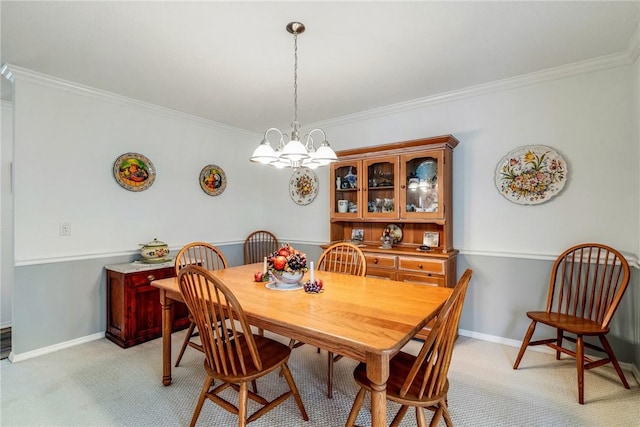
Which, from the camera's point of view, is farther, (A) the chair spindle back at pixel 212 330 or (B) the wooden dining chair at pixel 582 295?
(B) the wooden dining chair at pixel 582 295

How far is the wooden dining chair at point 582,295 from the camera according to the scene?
2107mm

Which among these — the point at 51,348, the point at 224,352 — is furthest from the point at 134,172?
the point at 224,352

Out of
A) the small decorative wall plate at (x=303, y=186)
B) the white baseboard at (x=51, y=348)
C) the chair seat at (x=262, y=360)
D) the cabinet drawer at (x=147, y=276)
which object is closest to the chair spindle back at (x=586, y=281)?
the chair seat at (x=262, y=360)

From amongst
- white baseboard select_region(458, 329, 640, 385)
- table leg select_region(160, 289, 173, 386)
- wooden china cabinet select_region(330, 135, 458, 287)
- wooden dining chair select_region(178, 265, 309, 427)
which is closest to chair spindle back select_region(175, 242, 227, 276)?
table leg select_region(160, 289, 173, 386)

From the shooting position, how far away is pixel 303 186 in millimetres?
4168

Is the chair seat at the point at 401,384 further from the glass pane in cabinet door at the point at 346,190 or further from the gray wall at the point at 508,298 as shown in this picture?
the glass pane in cabinet door at the point at 346,190

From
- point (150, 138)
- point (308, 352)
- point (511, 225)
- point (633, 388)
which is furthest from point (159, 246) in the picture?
point (633, 388)

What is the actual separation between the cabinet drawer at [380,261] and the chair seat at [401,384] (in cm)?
138

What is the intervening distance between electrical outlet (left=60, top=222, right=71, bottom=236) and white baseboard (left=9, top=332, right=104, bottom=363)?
0.96 meters

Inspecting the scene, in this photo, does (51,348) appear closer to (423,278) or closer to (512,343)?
(423,278)

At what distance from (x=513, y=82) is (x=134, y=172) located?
146 inches

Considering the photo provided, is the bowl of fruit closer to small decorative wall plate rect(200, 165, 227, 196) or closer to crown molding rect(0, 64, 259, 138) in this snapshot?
small decorative wall plate rect(200, 165, 227, 196)

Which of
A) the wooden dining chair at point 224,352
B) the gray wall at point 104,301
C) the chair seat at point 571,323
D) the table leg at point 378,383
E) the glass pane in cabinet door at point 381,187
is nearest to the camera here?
the table leg at point 378,383

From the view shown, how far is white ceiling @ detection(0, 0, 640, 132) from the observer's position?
1798mm
